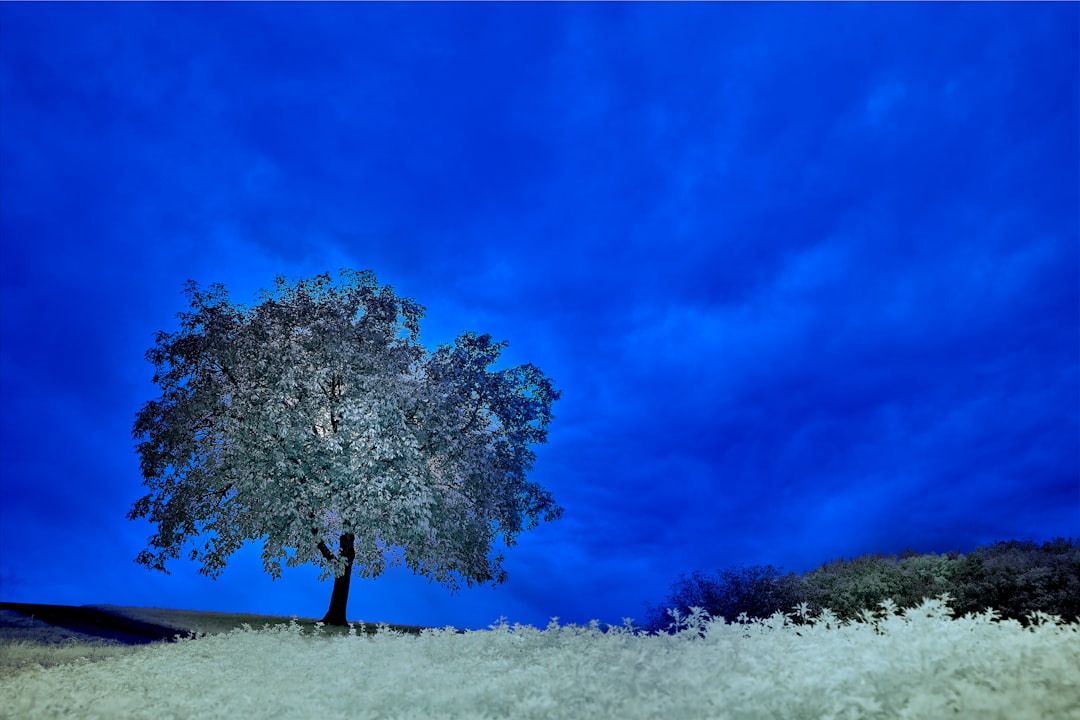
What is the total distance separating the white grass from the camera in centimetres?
649

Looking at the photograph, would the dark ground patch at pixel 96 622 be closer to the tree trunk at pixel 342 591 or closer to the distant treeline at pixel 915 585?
the tree trunk at pixel 342 591

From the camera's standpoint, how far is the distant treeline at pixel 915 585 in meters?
16.3

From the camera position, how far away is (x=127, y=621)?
29.1 metres

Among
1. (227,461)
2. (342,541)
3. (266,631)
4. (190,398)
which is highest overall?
(190,398)

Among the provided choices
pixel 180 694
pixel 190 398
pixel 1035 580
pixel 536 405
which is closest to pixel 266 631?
pixel 180 694

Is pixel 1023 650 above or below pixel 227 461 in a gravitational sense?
below

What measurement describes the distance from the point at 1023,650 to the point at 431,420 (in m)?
18.3

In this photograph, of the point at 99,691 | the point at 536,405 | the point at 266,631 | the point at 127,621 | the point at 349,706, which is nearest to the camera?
the point at 349,706

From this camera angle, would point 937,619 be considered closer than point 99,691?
Yes

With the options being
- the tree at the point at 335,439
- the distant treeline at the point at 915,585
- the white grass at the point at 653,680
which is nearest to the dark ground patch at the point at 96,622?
the tree at the point at 335,439

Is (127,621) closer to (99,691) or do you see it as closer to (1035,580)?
(99,691)

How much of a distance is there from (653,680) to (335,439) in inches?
636

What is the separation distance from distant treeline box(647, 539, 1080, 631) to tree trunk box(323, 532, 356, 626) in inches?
407

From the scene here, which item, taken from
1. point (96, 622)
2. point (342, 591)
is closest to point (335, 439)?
point (342, 591)
